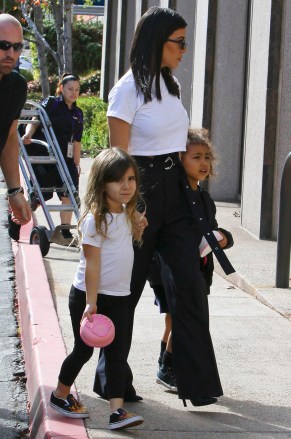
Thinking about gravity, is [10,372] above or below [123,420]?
below

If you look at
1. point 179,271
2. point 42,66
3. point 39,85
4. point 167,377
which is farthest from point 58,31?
point 179,271

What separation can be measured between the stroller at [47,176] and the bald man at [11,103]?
4.26 meters

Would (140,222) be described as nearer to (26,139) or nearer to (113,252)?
(113,252)

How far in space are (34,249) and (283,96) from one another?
10.1ft

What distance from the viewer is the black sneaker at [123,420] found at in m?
4.93

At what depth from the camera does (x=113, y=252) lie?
5012 mm

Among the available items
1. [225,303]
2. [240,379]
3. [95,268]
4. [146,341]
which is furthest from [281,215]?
[95,268]

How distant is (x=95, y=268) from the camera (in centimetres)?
493

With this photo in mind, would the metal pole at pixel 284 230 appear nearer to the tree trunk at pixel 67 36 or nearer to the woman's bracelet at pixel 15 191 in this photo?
the woman's bracelet at pixel 15 191

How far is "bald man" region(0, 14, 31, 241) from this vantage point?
18.1 ft

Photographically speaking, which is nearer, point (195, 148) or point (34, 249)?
point (195, 148)

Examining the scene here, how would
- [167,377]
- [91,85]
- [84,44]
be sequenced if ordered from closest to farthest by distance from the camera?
[167,377], [91,85], [84,44]

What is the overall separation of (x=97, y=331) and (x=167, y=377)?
1.10m

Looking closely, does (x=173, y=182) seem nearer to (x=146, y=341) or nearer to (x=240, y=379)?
(x=240, y=379)
